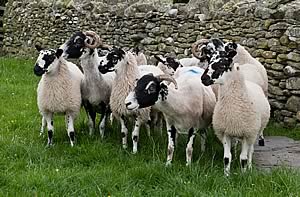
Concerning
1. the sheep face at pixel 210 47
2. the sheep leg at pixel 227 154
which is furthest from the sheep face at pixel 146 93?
the sheep face at pixel 210 47

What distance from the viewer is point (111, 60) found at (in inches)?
299

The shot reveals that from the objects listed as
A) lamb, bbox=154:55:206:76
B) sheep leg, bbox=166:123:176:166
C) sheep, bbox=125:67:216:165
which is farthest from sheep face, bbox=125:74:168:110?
lamb, bbox=154:55:206:76

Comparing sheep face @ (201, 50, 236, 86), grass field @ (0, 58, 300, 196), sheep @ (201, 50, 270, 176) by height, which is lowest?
grass field @ (0, 58, 300, 196)

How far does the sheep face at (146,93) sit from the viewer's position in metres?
6.31

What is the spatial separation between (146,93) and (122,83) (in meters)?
1.34

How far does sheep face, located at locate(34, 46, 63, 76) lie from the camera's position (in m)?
7.35

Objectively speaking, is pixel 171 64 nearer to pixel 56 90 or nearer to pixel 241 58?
pixel 241 58

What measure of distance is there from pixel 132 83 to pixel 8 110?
326cm

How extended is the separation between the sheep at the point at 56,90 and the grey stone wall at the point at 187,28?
142 inches

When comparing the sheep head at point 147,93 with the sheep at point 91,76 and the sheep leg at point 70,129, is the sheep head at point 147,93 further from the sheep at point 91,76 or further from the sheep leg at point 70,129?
the sheep at point 91,76

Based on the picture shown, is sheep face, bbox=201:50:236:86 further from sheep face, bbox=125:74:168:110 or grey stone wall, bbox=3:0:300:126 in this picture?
grey stone wall, bbox=3:0:300:126

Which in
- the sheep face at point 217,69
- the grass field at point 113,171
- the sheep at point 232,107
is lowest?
the grass field at point 113,171

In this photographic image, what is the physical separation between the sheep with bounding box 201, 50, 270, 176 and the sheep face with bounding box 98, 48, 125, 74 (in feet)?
5.95

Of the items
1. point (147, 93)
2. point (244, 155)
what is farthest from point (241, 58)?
point (147, 93)
